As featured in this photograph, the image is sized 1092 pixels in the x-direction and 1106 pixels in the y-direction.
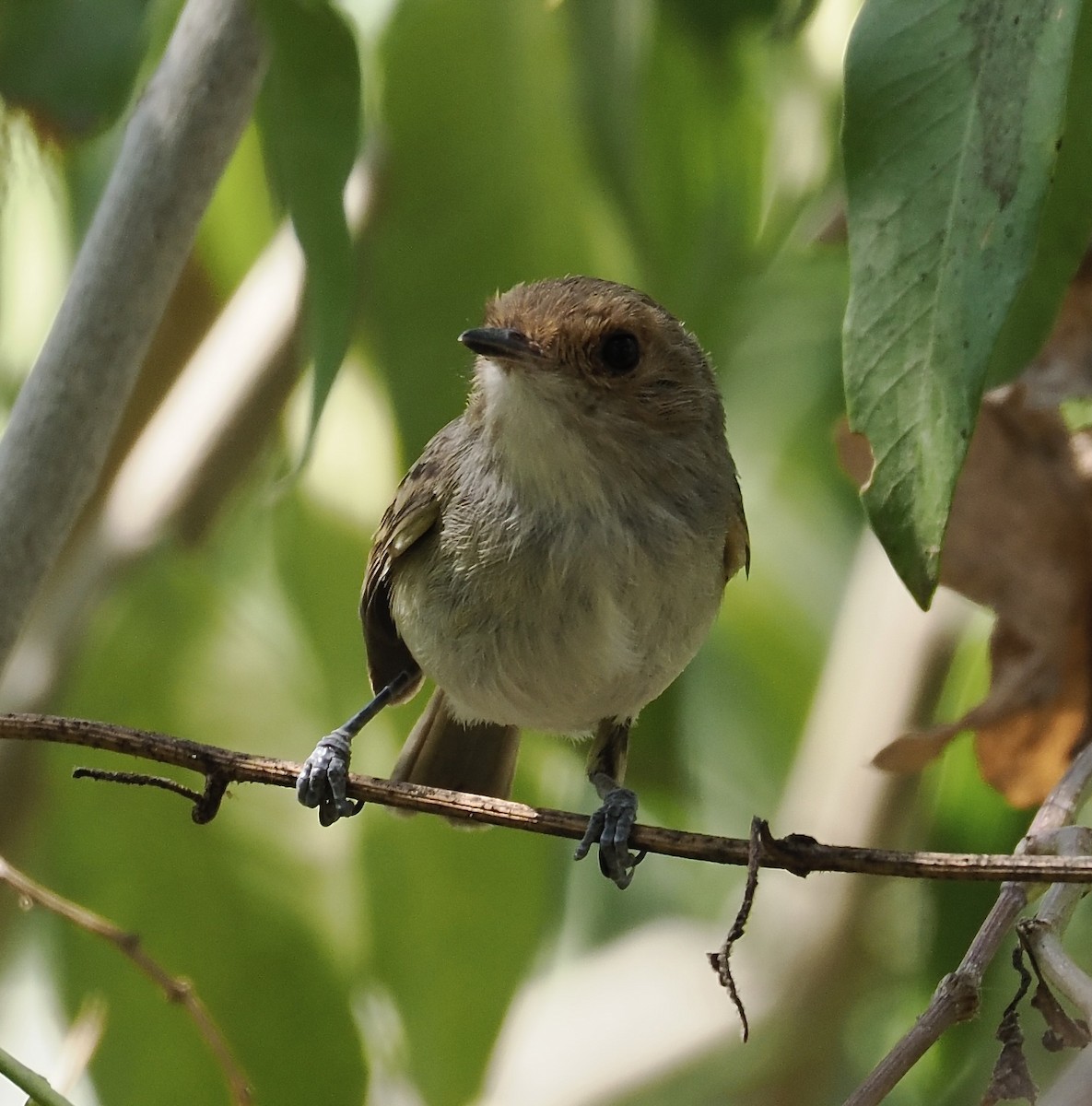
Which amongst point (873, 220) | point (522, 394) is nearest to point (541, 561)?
point (522, 394)

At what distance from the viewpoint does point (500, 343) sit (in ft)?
8.38

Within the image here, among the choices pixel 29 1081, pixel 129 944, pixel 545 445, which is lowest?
pixel 29 1081

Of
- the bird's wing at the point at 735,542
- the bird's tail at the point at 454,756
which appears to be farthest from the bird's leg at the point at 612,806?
the bird's wing at the point at 735,542

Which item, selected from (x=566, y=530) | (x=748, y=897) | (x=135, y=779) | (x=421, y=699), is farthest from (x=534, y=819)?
(x=421, y=699)

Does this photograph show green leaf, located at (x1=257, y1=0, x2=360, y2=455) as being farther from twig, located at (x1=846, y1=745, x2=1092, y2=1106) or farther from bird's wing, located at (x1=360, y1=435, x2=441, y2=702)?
twig, located at (x1=846, y1=745, x2=1092, y2=1106)

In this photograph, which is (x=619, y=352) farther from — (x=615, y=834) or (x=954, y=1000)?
(x=954, y=1000)

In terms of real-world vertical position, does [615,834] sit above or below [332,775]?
above

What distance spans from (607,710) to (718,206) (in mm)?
1103

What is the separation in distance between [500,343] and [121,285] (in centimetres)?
65

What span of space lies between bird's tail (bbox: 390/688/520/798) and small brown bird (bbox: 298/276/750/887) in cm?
43

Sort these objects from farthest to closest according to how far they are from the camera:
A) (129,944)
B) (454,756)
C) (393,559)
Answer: (454,756)
(393,559)
(129,944)

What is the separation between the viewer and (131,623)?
10.4ft

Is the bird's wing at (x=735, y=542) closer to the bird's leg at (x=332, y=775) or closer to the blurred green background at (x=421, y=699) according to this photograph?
the blurred green background at (x=421, y=699)

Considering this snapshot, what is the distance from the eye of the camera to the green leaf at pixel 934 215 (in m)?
1.67
